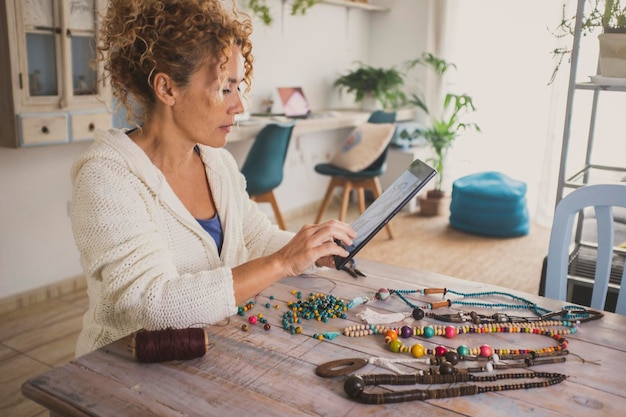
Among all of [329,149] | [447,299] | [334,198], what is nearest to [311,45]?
[329,149]

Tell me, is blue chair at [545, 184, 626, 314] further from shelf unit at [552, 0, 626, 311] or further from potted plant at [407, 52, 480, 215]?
potted plant at [407, 52, 480, 215]

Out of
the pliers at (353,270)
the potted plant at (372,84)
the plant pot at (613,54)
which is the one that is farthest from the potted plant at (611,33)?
the potted plant at (372,84)

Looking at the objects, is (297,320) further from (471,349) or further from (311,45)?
(311,45)

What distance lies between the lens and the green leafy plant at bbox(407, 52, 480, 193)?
4.89 meters

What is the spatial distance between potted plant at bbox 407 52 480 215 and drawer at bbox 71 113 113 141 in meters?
2.79

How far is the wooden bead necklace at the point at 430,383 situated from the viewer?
1.00 m

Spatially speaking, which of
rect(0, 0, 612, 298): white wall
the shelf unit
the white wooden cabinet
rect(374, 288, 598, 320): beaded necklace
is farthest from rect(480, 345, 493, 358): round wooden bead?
rect(0, 0, 612, 298): white wall

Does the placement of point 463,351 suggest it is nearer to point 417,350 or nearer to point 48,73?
point 417,350

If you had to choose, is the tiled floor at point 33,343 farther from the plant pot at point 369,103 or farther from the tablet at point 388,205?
the plant pot at point 369,103

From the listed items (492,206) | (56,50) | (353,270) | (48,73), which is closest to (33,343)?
(48,73)

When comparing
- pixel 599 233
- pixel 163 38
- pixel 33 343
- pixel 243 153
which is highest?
pixel 163 38

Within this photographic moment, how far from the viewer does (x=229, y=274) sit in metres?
1.22

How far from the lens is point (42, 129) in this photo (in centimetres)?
277

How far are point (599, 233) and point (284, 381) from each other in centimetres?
104
